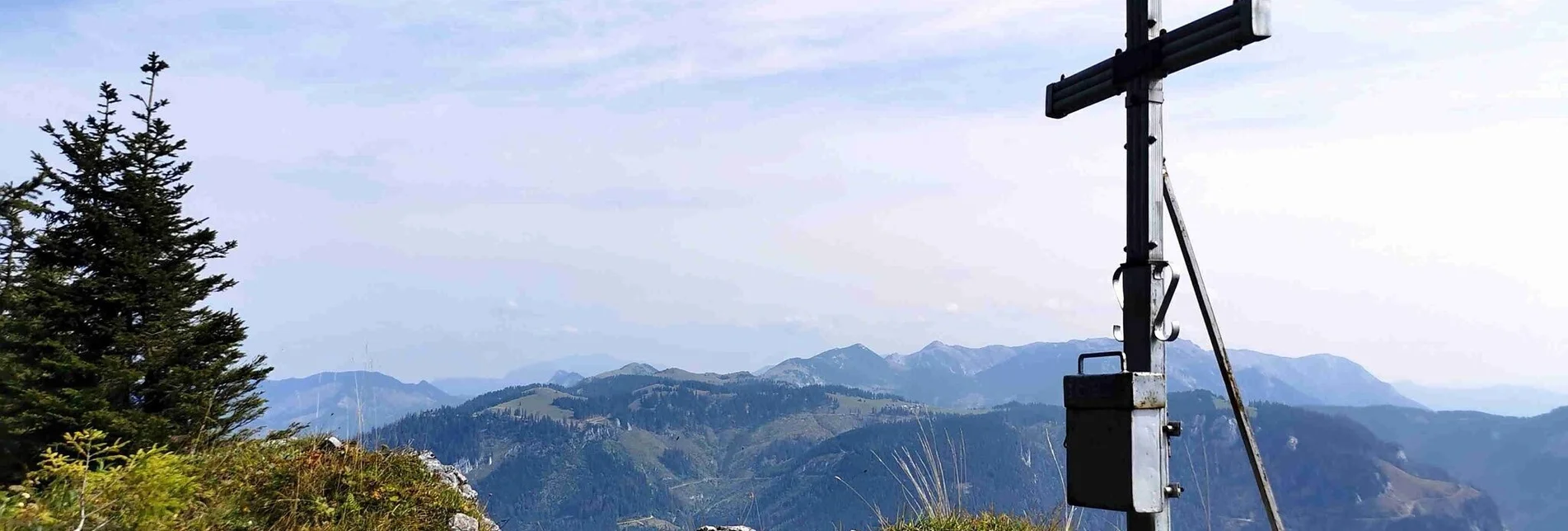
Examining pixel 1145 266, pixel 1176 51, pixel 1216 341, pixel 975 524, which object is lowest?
pixel 975 524

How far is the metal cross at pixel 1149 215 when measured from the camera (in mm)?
5527

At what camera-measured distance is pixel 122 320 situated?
49.6 feet

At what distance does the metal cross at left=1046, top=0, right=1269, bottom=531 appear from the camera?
5.53 m

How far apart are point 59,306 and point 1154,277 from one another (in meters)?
15.2

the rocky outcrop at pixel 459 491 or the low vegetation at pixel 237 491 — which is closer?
the low vegetation at pixel 237 491

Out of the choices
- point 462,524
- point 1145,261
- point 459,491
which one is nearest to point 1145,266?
point 1145,261

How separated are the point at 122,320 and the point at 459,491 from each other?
7837 millimetres

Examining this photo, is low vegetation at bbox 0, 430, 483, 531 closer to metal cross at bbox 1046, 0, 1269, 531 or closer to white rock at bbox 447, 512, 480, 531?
white rock at bbox 447, 512, 480, 531

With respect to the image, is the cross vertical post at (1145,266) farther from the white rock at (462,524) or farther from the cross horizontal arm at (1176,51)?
the white rock at (462,524)

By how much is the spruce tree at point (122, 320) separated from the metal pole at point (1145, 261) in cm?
1203

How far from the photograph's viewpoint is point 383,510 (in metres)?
9.48

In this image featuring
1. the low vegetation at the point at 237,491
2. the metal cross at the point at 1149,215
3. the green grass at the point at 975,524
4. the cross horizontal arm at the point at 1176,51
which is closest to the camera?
the cross horizontal arm at the point at 1176,51

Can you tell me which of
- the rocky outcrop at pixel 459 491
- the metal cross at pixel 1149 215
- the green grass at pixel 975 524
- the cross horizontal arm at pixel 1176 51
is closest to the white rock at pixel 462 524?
the rocky outcrop at pixel 459 491

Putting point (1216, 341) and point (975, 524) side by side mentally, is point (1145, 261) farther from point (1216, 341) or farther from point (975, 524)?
point (975, 524)
